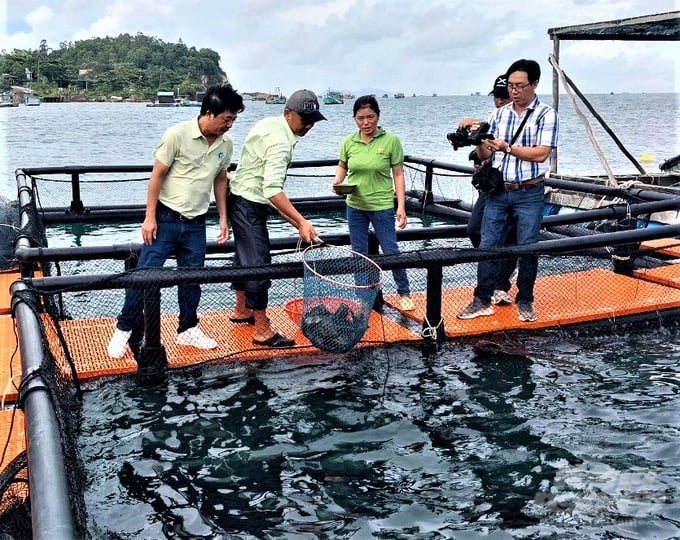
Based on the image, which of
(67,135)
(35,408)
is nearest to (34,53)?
(67,135)

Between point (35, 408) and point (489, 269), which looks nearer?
point (35, 408)

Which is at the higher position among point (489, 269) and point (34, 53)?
point (34, 53)

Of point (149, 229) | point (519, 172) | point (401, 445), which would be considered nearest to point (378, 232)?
point (519, 172)

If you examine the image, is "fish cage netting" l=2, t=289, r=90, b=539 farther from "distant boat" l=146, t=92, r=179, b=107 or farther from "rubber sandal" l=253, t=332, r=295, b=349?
"distant boat" l=146, t=92, r=179, b=107

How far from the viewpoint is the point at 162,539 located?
3.67 metres

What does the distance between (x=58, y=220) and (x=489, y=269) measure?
26.0 ft

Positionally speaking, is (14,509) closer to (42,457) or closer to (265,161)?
(42,457)

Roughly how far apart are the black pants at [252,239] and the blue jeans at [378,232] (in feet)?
3.64

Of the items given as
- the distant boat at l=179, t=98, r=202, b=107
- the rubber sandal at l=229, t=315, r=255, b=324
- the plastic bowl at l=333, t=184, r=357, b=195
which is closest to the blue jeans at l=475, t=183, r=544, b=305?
the plastic bowl at l=333, t=184, r=357, b=195

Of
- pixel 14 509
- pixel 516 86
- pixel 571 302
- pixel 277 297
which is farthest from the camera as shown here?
pixel 277 297

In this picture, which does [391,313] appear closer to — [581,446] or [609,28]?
[581,446]

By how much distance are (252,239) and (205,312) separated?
1.28 m

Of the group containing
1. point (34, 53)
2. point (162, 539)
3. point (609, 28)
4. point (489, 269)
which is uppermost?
point (34, 53)

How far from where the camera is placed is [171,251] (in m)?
5.76
